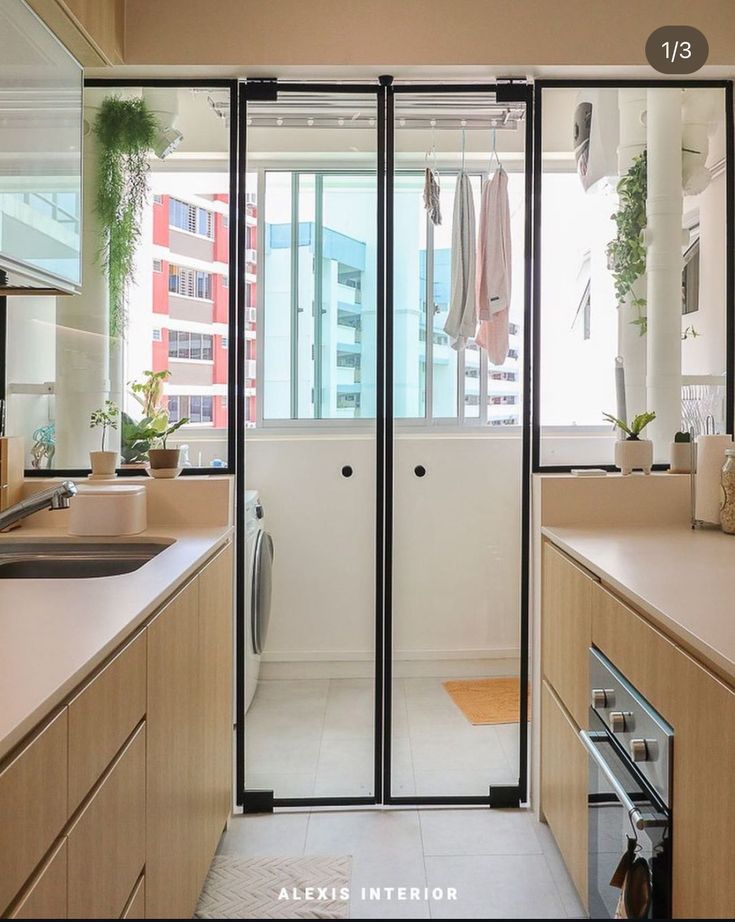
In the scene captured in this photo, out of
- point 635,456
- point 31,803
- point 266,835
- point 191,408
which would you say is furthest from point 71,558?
point 635,456

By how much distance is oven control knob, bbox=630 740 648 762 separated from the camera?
147cm

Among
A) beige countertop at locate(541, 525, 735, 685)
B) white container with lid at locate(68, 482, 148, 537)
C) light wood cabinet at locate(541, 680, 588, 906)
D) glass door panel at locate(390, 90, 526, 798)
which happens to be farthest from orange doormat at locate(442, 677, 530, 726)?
white container with lid at locate(68, 482, 148, 537)

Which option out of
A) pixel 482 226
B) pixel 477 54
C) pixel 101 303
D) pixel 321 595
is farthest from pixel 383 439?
pixel 477 54

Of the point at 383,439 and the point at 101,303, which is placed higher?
the point at 101,303

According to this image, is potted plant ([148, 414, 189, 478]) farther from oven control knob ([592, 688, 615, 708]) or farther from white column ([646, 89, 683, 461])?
white column ([646, 89, 683, 461])

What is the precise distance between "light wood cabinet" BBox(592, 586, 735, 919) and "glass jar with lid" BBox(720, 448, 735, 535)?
34.2 inches

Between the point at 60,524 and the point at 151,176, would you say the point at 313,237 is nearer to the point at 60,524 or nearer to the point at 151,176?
the point at 151,176

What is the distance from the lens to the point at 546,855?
2.35 metres

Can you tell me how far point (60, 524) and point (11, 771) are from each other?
1.61m

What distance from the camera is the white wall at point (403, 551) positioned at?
2.69 meters

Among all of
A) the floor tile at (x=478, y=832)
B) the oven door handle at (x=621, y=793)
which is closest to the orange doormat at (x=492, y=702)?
the floor tile at (x=478, y=832)

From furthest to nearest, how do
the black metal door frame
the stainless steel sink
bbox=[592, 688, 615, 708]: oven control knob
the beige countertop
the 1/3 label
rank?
the black metal door frame
the 1/3 label
the stainless steel sink
bbox=[592, 688, 615, 708]: oven control knob
the beige countertop

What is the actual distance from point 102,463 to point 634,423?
1.65 metres

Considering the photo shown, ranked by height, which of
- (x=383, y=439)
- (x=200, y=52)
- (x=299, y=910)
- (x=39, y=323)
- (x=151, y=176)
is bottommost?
(x=299, y=910)
